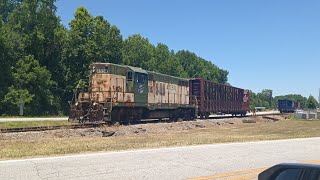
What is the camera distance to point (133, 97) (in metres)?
29.5

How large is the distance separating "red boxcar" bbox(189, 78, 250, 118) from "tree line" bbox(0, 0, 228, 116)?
1953 centimetres

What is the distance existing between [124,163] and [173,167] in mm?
1176

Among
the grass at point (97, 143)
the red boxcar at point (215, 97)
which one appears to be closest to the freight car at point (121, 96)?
the red boxcar at point (215, 97)

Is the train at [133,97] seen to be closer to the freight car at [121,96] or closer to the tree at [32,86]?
the freight car at [121,96]

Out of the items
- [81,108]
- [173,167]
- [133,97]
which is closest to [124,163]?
[173,167]

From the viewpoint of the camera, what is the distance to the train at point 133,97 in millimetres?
26953

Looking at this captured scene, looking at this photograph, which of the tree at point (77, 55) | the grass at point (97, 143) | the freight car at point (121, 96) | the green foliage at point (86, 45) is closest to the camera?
the grass at point (97, 143)

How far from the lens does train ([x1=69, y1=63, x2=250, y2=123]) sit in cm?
2695

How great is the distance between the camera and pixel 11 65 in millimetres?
49469

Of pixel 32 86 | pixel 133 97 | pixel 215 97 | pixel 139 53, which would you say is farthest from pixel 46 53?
pixel 133 97

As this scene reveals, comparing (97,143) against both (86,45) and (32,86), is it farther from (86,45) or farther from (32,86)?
(86,45)

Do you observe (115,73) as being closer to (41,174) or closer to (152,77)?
(152,77)

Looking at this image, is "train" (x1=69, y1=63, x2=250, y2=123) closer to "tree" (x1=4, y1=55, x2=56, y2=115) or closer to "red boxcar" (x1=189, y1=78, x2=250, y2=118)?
"red boxcar" (x1=189, y1=78, x2=250, y2=118)

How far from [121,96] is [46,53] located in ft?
103
